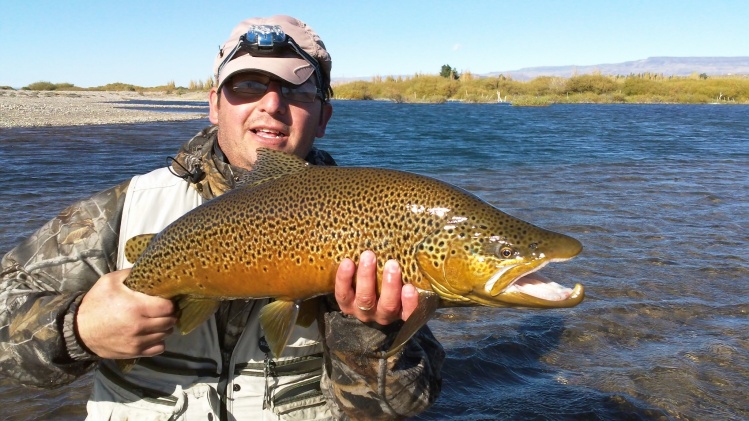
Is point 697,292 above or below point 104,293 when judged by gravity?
below

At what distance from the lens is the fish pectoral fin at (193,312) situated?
8.25 feet

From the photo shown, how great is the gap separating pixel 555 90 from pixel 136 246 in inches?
3724

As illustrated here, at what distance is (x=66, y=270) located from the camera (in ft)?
9.05

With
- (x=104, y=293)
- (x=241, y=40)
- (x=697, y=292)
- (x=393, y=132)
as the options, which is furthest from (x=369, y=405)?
(x=393, y=132)

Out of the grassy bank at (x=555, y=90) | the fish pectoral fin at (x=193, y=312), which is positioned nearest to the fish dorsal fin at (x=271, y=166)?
the fish pectoral fin at (x=193, y=312)

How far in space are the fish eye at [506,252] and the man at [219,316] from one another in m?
0.39

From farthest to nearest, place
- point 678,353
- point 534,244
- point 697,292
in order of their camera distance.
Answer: point 697,292, point 678,353, point 534,244

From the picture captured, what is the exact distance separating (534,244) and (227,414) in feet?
5.33

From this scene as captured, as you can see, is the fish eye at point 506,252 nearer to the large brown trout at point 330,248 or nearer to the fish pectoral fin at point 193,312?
the large brown trout at point 330,248

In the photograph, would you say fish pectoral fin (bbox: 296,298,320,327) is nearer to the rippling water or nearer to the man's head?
the man's head

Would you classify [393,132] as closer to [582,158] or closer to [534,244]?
[582,158]

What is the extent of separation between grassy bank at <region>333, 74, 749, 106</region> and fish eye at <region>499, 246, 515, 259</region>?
241ft

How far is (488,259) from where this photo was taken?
2.41 metres

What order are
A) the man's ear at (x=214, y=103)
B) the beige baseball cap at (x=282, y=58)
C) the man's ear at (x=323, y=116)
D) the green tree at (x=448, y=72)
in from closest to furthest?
1. the beige baseball cap at (x=282, y=58)
2. the man's ear at (x=214, y=103)
3. the man's ear at (x=323, y=116)
4. the green tree at (x=448, y=72)
